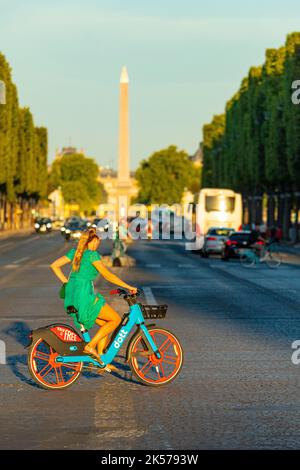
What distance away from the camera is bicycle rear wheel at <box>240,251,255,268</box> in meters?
49.7

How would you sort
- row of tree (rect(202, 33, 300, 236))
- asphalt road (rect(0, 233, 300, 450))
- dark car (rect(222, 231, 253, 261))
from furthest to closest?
row of tree (rect(202, 33, 300, 236))
dark car (rect(222, 231, 253, 261))
asphalt road (rect(0, 233, 300, 450))

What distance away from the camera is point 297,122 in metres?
79.6

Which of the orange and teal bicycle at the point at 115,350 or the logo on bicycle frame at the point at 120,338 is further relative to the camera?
the logo on bicycle frame at the point at 120,338

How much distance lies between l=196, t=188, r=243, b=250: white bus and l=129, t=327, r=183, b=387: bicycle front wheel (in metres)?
59.0

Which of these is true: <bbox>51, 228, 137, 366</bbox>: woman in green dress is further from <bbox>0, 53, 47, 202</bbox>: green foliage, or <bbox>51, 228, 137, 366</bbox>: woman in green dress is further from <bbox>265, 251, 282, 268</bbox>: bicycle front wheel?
<bbox>0, 53, 47, 202</bbox>: green foliage

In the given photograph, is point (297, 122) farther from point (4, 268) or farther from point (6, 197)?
point (6, 197)

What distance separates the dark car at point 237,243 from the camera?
5419 centimetres

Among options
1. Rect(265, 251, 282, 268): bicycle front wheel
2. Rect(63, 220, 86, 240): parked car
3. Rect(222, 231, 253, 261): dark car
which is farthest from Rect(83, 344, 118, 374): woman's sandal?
Rect(63, 220, 86, 240): parked car

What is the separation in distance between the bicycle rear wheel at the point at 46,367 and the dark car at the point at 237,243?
→ 4110 centimetres

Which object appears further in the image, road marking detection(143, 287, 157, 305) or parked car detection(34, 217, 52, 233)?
parked car detection(34, 217, 52, 233)

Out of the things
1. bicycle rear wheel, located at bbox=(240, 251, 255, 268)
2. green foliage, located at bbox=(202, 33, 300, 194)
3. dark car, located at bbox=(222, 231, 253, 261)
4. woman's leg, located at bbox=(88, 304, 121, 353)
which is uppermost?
green foliage, located at bbox=(202, 33, 300, 194)

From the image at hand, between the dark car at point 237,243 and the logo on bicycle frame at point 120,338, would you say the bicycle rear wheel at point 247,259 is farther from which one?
the logo on bicycle frame at point 120,338

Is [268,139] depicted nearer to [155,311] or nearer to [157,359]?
[157,359]

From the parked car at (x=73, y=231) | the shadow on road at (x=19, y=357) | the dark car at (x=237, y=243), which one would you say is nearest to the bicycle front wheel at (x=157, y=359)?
the shadow on road at (x=19, y=357)
